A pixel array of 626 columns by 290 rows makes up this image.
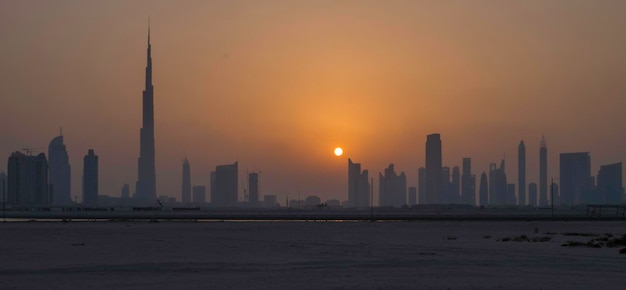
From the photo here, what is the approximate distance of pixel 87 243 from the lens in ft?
169

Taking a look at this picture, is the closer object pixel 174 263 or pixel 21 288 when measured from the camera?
pixel 21 288

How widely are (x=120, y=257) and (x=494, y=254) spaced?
1906 cm

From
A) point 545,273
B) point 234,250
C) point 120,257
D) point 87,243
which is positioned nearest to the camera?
point 545,273

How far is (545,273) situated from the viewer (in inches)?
1264

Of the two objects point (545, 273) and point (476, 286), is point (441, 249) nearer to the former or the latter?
point (545, 273)

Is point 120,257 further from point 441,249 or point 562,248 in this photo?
point 562,248

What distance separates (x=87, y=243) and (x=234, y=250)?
37.5ft

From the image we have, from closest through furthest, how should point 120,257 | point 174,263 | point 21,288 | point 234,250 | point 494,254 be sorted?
1. point 21,288
2. point 174,263
3. point 120,257
4. point 494,254
5. point 234,250

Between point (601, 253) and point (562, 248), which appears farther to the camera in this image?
point (562, 248)

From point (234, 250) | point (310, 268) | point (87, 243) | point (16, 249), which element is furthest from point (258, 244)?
point (310, 268)

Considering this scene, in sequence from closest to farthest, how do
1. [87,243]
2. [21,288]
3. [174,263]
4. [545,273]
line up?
[21,288], [545,273], [174,263], [87,243]

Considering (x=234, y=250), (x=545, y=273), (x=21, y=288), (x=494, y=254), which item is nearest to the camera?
(x=21, y=288)

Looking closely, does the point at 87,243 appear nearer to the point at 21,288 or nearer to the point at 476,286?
the point at 21,288

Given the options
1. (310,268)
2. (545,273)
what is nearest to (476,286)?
(545,273)
